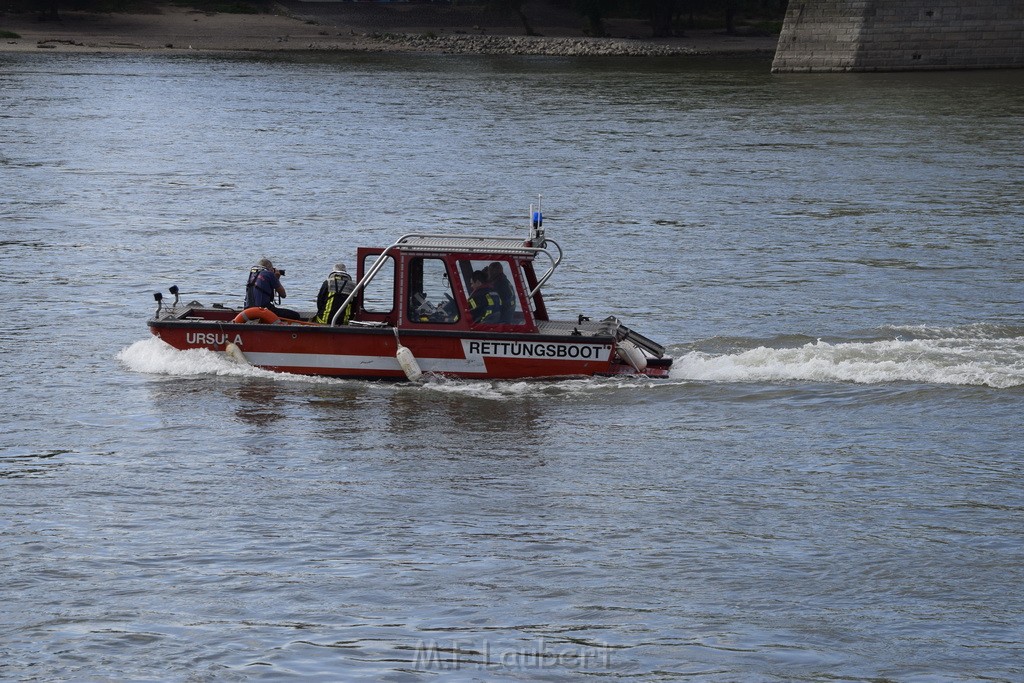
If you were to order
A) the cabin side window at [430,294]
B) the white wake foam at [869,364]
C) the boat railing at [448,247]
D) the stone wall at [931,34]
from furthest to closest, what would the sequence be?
the stone wall at [931,34]
the white wake foam at [869,364]
the cabin side window at [430,294]
the boat railing at [448,247]

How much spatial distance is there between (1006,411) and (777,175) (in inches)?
984

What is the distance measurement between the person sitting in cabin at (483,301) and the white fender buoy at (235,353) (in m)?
3.09

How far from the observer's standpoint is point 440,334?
19.3 m

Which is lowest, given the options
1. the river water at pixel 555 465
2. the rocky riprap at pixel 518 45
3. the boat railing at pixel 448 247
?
the river water at pixel 555 465

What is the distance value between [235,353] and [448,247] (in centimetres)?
314

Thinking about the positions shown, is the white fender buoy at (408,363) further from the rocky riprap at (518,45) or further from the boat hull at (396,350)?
the rocky riprap at (518,45)

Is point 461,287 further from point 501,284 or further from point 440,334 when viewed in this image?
point 440,334

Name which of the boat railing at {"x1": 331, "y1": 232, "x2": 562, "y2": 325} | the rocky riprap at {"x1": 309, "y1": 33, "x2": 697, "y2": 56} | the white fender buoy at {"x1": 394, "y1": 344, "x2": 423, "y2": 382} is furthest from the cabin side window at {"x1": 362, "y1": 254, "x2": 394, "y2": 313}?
the rocky riprap at {"x1": 309, "y1": 33, "x2": 697, "y2": 56}

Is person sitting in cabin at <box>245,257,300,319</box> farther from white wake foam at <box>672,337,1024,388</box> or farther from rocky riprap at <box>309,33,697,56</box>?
rocky riprap at <box>309,33,697,56</box>

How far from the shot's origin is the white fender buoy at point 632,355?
63.8ft

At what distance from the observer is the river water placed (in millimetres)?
12336

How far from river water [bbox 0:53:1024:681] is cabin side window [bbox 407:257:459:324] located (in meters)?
0.89

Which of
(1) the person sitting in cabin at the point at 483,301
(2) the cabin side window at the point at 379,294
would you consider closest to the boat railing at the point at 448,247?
(1) the person sitting in cabin at the point at 483,301

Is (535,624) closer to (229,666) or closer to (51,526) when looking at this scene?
(229,666)
